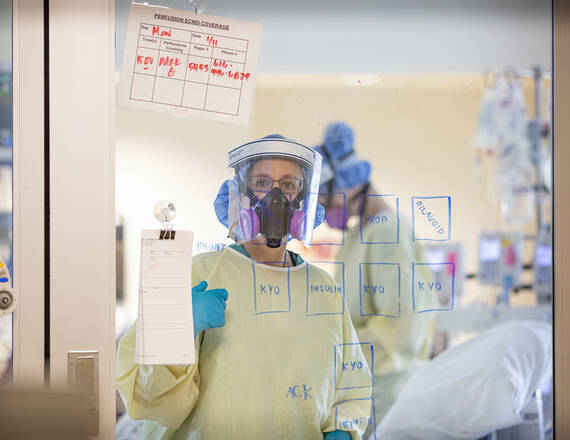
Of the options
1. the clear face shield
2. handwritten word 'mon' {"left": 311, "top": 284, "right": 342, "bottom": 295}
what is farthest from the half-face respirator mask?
handwritten word 'mon' {"left": 311, "top": 284, "right": 342, "bottom": 295}

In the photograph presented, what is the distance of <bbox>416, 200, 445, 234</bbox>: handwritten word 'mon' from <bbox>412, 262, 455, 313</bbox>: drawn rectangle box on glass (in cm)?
8

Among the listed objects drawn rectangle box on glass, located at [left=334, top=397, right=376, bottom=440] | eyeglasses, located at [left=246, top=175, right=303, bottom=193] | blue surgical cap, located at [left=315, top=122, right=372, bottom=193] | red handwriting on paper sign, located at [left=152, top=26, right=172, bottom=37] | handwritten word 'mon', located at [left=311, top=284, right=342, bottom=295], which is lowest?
drawn rectangle box on glass, located at [left=334, top=397, right=376, bottom=440]

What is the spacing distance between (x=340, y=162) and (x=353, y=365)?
439 mm

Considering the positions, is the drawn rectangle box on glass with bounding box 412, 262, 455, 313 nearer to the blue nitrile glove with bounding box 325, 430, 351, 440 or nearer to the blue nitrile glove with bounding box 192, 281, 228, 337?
the blue nitrile glove with bounding box 325, 430, 351, 440

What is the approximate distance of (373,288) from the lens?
3.52 ft

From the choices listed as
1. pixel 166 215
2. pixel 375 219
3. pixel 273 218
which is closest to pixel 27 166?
pixel 166 215

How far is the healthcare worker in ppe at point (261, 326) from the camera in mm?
1025

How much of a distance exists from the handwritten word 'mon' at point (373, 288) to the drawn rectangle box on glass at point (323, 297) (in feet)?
0.17

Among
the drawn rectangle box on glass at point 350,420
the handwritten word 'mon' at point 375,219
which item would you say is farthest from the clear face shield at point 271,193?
the drawn rectangle box on glass at point 350,420

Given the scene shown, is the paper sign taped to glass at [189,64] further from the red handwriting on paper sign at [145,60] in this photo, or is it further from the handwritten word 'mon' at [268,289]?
the handwritten word 'mon' at [268,289]

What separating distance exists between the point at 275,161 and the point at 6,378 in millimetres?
730

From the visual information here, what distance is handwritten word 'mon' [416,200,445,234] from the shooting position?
3.50 feet

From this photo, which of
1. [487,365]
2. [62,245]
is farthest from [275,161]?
[487,365]

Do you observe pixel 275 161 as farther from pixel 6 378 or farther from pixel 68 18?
pixel 6 378
